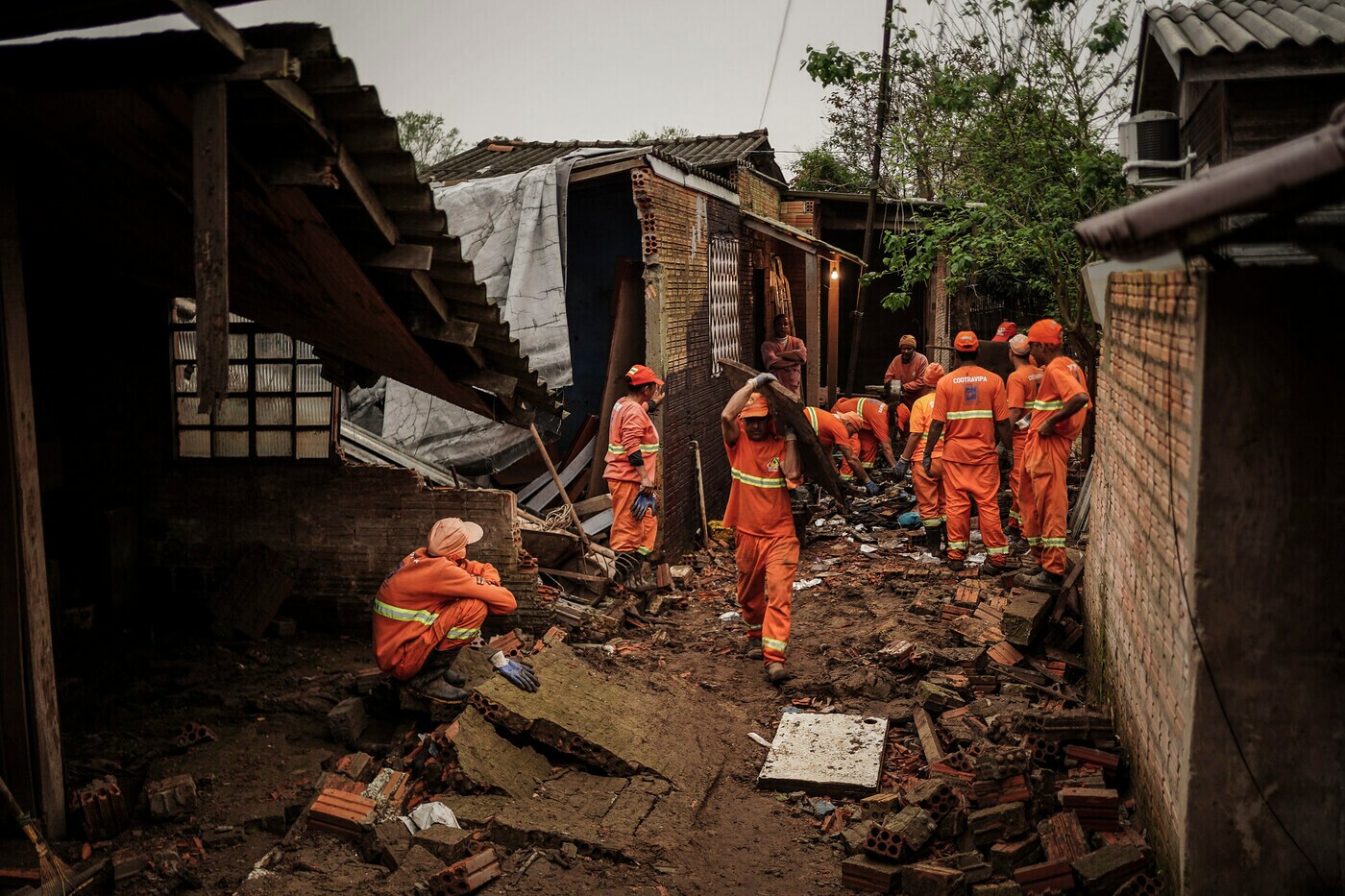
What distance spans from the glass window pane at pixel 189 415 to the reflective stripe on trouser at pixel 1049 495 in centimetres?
729

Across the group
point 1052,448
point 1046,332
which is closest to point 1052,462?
point 1052,448

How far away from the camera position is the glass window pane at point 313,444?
8922mm

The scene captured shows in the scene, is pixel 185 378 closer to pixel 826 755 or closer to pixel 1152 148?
pixel 826 755

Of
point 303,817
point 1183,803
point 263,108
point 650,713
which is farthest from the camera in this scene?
point 650,713

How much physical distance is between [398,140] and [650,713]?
163 inches

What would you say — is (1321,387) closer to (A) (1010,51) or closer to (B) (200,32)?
(B) (200,32)

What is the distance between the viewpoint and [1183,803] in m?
3.86

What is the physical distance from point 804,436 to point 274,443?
14.8 feet

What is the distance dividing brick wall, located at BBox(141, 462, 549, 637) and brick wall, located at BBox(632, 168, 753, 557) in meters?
2.96

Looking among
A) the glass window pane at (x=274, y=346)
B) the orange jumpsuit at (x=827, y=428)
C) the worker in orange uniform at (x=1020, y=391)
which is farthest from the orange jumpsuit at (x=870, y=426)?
the glass window pane at (x=274, y=346)

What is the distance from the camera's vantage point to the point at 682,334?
478 inches

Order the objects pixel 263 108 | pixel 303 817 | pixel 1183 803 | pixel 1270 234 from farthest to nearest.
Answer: pixel 303 817, pixel 263 108, pixel 1183 803, pixel 1270 234

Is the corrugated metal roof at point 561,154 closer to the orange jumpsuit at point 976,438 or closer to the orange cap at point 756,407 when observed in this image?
the orange jumpsuit at point 976,438

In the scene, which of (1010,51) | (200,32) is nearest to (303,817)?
(200,32)
